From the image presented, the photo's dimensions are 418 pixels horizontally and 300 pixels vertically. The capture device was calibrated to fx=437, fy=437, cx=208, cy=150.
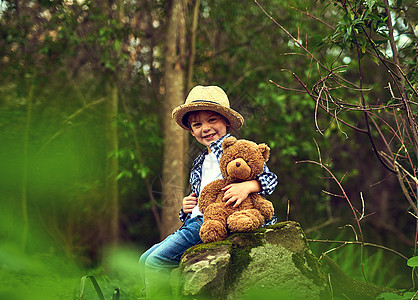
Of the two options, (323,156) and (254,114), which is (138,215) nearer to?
(254,114)

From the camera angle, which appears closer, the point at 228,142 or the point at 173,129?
the point at 228,142

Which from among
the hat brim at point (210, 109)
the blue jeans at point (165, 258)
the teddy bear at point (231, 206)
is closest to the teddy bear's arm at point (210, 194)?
the teddy bear at point (231, 206)

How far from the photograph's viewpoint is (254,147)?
215 cm

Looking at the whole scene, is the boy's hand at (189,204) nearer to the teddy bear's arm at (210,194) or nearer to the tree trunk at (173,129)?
the teddy bear's arm at (210,194)

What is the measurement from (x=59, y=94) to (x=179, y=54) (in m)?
4.12

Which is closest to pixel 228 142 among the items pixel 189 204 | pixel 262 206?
pixel 262 206

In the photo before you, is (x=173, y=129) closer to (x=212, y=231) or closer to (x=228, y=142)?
(x=228, y=142)

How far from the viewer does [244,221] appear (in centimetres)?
197

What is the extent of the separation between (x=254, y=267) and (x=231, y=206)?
307 mm

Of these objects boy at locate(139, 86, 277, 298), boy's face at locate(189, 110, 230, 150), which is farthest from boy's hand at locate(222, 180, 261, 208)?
boy's face at locate(189, 110, 230, 150)

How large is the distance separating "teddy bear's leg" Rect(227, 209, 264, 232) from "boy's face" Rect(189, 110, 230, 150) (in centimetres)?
57

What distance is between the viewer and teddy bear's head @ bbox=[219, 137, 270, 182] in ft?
6.81

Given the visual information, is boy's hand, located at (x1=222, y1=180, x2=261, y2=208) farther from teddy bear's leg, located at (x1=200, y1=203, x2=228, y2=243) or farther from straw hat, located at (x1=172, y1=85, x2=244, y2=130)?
straw hat, located at (x1=172, y1=85, x2=244, y2=130)

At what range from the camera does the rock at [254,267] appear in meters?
1.87
